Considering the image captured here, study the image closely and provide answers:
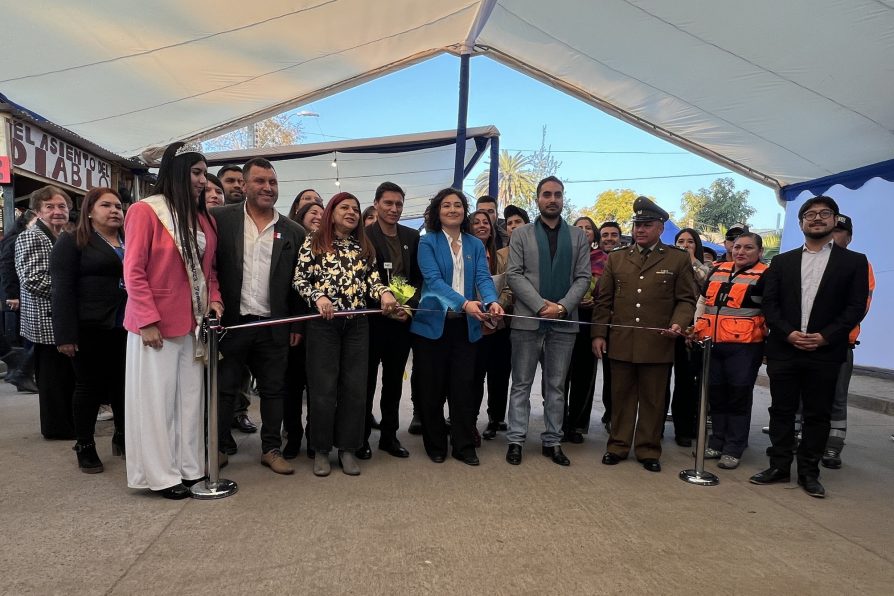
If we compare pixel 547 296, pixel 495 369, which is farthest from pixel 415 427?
pixel 547 296

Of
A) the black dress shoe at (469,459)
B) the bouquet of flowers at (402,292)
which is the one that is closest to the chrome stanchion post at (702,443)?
the black dress shoe at (469,459)

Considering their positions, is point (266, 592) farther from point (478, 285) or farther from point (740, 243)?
point (740, 243)

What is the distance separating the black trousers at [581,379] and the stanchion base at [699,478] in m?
1.13

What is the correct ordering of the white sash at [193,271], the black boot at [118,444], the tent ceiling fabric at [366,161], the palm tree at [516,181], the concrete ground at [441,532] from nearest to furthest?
the concrete ground at [441,532] < the white sash at [193,271] < the black boot at [118,444] < the tent ceiling fabric at [366,161] < the palm tree at [516,181]

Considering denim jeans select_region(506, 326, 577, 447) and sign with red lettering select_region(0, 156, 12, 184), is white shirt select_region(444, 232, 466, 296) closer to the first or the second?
denim jeans select_region(506, 326, 577, 447)

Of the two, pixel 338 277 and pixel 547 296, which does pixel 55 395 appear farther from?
pixel 547 296

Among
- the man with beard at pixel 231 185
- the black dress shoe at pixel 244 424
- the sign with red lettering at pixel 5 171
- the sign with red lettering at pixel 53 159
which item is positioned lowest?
the black dress shoe at pixel 244 424

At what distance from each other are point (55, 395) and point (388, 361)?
8.70 ft

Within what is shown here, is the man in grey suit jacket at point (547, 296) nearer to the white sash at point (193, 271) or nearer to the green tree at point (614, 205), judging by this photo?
the white sash at point (193, 271)

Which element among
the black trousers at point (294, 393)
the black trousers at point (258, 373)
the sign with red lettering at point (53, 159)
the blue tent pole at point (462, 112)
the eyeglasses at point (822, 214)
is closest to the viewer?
the black trousers at point (258, 373)

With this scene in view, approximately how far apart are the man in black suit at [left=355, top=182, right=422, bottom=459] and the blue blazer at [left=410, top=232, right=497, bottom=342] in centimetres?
15

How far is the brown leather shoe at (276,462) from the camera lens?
3873 millimetres

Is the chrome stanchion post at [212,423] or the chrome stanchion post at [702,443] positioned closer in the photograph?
the chrome stanchion post at [212,423]

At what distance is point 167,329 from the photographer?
3.31m
